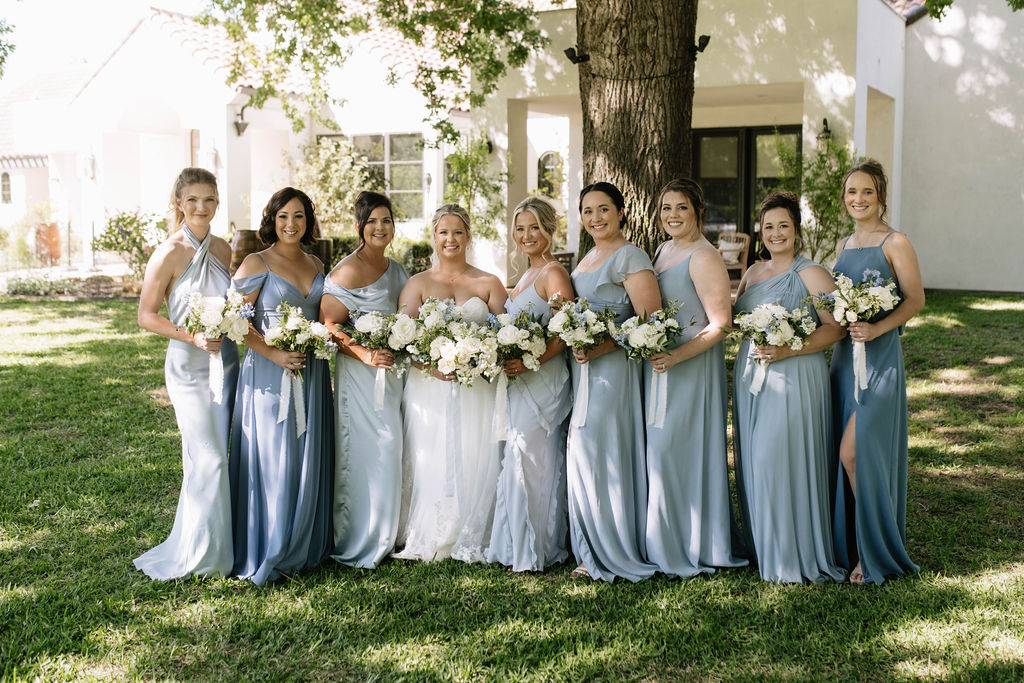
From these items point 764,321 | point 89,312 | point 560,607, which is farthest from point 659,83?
point 89,312

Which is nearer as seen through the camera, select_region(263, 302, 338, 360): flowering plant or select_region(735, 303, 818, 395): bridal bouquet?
select_region(735, 303, 818, 395): bridal bouquet

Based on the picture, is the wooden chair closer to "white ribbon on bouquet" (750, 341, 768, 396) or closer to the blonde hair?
"white ribbon on bouquet" (750, 341, 768, 396)

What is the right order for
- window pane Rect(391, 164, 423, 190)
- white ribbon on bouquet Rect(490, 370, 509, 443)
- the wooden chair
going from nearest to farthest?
white ribbon on bouquet Rect(490, 370, 509, 443) < the wooden chair < window pane Rect(391, 164, 423, 190)

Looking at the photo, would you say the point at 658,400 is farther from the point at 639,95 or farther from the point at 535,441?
the point at 639,95

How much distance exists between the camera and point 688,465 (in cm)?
504

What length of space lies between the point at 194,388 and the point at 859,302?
355 cm

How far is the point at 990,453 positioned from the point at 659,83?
4.09m

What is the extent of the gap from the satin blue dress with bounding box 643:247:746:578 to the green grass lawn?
0.65ft

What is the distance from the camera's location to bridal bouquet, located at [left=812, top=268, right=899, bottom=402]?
4.62 metres

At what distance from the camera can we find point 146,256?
17.7 m

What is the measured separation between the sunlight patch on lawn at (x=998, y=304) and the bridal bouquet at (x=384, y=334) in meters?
12.4

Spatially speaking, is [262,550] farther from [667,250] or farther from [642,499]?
[667,250]

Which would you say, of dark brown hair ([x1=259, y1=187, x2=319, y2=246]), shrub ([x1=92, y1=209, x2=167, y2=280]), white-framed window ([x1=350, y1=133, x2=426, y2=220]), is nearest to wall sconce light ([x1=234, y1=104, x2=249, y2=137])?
white-framed window ([x1=350, y1=133, x2=426, y2=220])

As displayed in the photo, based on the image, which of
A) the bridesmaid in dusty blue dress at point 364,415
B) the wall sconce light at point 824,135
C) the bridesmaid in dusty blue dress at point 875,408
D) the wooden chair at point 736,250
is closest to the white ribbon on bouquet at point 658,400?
the bridesmaid in dusty blue dress at point 875,408
